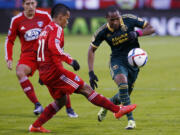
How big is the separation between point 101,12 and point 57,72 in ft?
85.4

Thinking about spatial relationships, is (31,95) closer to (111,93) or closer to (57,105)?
(57,105)

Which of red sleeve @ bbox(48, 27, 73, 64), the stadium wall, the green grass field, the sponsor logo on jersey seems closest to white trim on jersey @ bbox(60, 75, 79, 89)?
red sleeve @ bbox(48, 27, 73, 64)

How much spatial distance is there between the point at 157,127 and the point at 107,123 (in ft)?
3.41

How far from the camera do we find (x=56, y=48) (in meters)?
7.71

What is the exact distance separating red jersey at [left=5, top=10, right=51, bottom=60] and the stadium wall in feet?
72.2

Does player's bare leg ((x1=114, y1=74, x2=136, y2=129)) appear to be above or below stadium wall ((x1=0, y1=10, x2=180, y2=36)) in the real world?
above

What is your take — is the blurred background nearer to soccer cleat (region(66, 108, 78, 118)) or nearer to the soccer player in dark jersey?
soccer cleat (region(66, 108, 78, 118))

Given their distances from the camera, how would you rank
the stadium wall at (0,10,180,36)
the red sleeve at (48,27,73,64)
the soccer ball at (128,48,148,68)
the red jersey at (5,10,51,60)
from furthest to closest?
the stadium wall at (0,10,180,36), the red jersey at (5,10,51,60), the soccer ball at (128,48,148,68), the red sleeve at (48,27,73,64)

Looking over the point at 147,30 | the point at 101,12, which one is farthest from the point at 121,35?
the point at 101,12

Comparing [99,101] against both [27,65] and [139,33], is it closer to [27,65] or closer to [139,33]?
[139,33]

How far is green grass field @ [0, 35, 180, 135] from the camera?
836cm

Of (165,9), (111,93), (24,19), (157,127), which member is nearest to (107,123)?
(157,127)

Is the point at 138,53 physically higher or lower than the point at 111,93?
higher

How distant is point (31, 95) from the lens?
1000 centimetres
